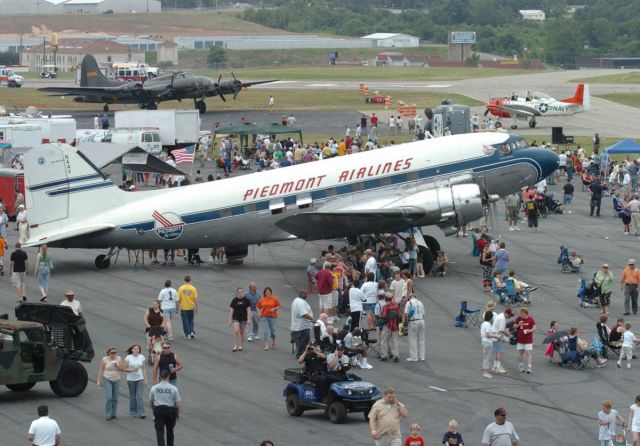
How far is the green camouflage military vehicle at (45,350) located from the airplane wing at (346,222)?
1251cm

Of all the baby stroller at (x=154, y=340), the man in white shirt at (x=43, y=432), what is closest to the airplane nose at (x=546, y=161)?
the baby stroller at (x=154, y=340)

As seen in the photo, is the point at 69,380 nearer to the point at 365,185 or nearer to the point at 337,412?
the point at 337,412

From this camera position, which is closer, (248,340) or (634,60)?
(248,340)

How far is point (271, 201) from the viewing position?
120 ft

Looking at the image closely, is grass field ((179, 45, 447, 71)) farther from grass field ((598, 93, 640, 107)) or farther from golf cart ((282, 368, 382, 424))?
golf cart ((282, 368, 382, 424))

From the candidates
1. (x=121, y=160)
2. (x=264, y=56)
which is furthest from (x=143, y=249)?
(x=264, y=56)

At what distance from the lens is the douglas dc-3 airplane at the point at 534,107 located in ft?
264

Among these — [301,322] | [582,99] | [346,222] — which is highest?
[582,99]

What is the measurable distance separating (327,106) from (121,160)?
4337 centimetres

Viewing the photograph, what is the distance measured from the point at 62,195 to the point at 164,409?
1668 cm

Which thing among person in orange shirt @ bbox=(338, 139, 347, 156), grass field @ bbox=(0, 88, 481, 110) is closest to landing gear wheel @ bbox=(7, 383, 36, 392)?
person in orange shirt @ bbox=(338, 139, 347, 156)

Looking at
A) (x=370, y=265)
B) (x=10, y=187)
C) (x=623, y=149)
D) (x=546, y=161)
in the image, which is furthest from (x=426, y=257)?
(x=623, y=149)

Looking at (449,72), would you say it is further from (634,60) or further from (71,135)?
(71,135)

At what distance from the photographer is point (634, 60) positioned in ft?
573
